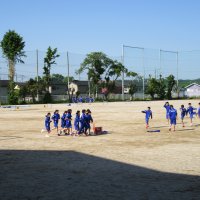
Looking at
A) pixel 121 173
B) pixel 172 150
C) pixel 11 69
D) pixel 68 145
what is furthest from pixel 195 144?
pixel 11 69

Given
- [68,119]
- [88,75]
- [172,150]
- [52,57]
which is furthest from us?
[88,75]

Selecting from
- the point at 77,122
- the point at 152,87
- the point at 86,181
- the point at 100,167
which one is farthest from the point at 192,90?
the point at 86,181

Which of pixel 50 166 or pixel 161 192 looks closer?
pixel 161 192

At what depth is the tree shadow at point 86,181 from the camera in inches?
357

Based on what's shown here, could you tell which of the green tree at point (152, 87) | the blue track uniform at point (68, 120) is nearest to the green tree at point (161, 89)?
the green tree at point (152, 87)

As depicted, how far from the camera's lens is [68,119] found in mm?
21891

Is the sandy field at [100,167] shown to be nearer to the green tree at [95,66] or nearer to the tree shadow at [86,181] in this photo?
the tree shadow at [86,181]

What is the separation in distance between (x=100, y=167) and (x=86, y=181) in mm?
2032

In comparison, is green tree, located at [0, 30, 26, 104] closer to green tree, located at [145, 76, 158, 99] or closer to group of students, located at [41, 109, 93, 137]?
green tree, located at [145, 76, 158, 99]

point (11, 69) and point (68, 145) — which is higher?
point (11, 69)

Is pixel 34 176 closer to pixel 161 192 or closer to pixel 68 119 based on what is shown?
pixel 161 192

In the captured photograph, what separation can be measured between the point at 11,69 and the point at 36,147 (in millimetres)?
56620

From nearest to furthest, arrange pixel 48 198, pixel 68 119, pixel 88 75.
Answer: pixel 48 198 < pixel 68 119 < pixel 88 75

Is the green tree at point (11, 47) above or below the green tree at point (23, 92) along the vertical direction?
above
